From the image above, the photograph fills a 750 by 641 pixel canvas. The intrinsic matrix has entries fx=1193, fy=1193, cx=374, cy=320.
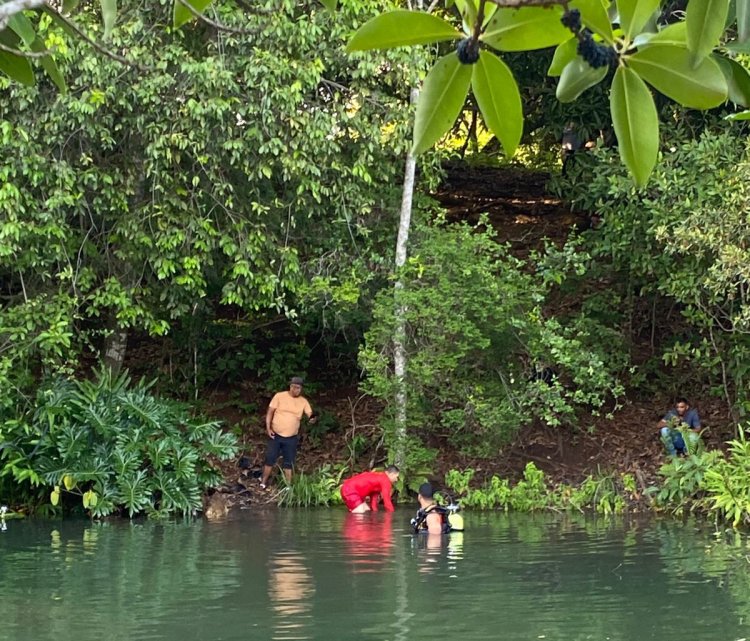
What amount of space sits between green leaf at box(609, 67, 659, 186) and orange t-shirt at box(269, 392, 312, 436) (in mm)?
13670

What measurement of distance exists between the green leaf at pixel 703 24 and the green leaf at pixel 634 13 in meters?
0.06

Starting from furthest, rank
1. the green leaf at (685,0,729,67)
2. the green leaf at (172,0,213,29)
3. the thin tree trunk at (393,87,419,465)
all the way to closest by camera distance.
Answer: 1. the thin tree trunk at (393,87,419,465)
2. the green leaf at (172,0,213,29)
3. the green leaf at (685,0,729,67)

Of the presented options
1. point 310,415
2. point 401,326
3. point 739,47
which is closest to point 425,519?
point 401,326

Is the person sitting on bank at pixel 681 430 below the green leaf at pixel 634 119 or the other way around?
below

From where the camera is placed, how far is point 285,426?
15305mm

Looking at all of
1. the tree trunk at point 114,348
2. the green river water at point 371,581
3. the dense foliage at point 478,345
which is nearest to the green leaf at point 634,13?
the green river water at point 371,581

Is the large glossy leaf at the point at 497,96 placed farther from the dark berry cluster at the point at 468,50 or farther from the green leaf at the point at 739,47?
the green leaf at the point at 739,47

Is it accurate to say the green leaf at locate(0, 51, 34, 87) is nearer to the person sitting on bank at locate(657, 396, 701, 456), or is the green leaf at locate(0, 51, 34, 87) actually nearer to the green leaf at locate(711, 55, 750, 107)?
the green leaf at locate(711, 55, 750, 107)

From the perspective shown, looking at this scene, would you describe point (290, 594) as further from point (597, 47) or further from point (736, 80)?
point (597, 47)

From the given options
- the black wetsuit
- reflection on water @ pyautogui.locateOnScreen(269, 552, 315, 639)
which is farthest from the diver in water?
reflection on water @ pyautogui.locateOnScreen(269, 552, 315, 639)

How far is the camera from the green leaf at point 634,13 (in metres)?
1.70

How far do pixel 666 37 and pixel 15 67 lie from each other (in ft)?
4.22

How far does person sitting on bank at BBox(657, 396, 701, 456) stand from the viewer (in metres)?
14.0

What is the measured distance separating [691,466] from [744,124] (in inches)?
163
